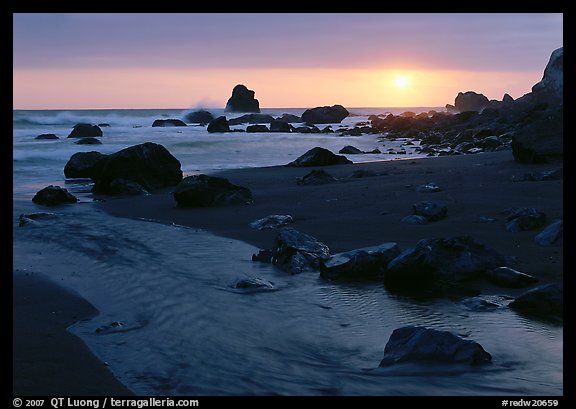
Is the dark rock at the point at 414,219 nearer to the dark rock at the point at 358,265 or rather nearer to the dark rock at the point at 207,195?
the dark rock at the point at 358,265

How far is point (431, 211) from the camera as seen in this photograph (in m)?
8.42

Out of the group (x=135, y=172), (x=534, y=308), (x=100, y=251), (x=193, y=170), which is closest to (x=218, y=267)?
(x=100, y=251)

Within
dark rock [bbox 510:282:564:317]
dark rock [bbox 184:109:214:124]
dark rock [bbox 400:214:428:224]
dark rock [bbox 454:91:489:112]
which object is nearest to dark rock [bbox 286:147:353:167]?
dark rock [bbox 400:214:428:224]

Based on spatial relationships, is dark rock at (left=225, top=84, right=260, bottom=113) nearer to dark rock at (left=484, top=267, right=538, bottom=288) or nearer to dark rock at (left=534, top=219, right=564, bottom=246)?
dark rock at (left=534, top=219, right=564, bottom=246)

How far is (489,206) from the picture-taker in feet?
28.8

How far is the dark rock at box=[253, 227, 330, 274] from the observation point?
262 inches

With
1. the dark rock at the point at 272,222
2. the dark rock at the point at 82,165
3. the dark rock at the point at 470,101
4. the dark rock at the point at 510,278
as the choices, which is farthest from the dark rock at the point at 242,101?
the dark rock at the point at 510,278

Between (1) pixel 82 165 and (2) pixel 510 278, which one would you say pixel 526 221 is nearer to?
(2) pixel 510 278

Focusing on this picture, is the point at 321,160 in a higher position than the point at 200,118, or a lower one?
lower

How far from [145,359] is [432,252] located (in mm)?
3025

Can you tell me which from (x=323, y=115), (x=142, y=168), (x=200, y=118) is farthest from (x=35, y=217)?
(x=323, y=115)

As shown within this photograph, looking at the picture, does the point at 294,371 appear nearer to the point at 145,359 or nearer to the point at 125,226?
the point at 145,359

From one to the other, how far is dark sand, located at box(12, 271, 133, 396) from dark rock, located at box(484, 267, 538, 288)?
3674mm

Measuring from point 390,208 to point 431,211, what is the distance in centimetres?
117
